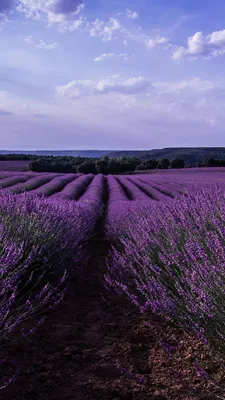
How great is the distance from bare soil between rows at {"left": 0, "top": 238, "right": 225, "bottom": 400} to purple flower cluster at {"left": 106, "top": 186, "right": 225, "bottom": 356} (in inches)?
6.4

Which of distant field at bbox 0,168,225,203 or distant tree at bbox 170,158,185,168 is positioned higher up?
distant tree at bbox 170,158,185,168

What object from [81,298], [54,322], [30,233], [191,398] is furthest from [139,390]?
[30,233]

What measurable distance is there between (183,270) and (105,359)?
2.48ft

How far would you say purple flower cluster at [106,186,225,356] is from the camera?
2.30 metres

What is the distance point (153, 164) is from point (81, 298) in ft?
136

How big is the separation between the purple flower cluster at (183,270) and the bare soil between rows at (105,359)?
163 millimetres

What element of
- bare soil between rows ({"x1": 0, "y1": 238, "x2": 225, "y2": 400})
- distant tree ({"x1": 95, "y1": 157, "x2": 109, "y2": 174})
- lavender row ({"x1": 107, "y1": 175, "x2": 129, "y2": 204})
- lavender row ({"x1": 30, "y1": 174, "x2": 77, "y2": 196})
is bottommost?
bare soil between rows ({"x1": 0, "y1": 238, "x2": 225, "y2": 400})

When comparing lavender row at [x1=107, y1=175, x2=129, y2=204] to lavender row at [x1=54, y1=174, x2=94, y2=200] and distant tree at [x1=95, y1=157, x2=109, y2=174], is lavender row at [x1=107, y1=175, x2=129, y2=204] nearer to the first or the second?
lavender row at [x1=54, y1=174, x2=94, y2=200]

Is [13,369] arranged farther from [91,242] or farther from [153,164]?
[153,164]

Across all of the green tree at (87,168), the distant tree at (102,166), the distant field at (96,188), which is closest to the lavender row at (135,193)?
the distant field at (96,188)

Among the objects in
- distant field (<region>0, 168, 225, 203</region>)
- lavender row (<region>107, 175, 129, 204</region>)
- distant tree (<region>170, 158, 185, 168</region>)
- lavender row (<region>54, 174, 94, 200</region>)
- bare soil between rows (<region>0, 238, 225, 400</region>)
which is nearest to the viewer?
bare soil between rows (<region>0, 238, 225, 400</region>)

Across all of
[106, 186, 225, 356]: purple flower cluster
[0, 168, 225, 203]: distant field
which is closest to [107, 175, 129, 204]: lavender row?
[0, 168, 225, 203]: distant field

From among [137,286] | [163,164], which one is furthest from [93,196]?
[163,164]

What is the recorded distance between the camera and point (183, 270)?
2.67 m
